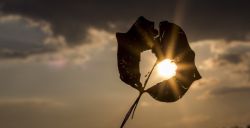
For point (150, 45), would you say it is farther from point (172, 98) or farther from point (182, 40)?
point (172, 98)

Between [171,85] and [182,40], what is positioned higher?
[182,40]

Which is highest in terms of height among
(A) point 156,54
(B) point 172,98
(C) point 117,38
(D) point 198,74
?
(C) point 117,38

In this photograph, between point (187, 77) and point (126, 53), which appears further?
point (187, 77)

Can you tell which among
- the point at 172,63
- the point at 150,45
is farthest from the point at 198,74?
the point at 150,45

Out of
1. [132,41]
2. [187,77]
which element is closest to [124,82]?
[132,41]

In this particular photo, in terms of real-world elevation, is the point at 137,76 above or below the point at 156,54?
below

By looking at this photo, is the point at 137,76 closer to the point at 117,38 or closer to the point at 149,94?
the point at 149,94
